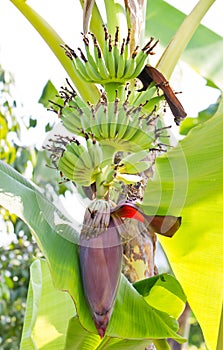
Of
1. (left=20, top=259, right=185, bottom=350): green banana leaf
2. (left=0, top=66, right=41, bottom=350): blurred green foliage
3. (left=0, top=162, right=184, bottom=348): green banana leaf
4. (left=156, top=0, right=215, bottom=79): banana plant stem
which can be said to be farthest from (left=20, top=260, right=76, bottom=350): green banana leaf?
(left=0, top=66, right=41, bottom=350): blurred green foliage

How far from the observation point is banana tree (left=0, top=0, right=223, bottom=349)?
2.19 feet

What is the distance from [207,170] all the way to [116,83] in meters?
0.16

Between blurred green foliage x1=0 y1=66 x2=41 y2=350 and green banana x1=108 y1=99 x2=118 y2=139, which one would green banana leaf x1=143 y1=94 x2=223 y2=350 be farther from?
blurred green foliage x1=0 y1=66 x2=41 y2=350

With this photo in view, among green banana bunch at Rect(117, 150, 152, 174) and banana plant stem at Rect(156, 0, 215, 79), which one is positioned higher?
banana plant stem at Rect(156, 0, 215, 79)

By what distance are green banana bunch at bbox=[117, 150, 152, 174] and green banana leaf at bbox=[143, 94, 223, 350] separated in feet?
0.10

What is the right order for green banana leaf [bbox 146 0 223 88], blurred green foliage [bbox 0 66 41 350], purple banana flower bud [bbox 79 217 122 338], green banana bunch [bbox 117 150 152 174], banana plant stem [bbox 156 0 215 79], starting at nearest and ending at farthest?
purple banana flower bud [bbox 79 217 122 338] < green banana bunch [bbox 117 150 152 174] < banana plant stem [bbox 156 0 215 79] < green banana leaf [bbox 146 0 223 88] < blurred green foliage [bbox 0 66 41 350]

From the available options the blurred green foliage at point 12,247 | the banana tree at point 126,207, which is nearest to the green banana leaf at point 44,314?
the banana tree at point 126,207

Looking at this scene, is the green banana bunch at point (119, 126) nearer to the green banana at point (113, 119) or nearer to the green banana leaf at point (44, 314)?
the green banana at point (113, 119)

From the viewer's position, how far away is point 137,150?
754 millimetres

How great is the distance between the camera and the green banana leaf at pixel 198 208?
733 mm

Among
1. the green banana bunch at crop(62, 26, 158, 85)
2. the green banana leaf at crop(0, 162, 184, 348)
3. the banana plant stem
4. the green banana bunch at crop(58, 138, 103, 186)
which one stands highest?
the banana plant stem

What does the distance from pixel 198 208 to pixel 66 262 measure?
20 cm

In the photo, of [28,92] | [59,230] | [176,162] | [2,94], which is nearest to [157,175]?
[176,162]

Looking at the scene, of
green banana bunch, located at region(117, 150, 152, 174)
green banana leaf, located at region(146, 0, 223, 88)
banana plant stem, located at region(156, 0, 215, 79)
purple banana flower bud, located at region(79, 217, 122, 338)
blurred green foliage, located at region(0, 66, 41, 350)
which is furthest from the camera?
blurred green foliage, located at region(0, 66, 41, 350)
